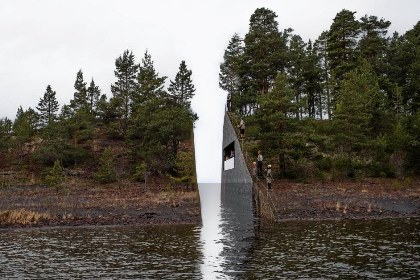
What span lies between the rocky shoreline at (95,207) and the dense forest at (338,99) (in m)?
12.6

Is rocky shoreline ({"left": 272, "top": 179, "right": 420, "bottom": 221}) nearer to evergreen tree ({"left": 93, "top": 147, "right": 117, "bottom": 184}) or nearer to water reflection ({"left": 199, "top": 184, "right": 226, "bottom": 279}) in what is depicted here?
water reflection ({"left": 199, "top": 184, "right": 226, "bottom": 279})

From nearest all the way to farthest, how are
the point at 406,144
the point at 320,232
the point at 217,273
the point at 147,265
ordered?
the point at 217,273
the point at 147,265
the point at 320,232
the point at 406,144

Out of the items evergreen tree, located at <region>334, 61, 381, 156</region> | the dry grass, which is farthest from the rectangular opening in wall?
the dry grass

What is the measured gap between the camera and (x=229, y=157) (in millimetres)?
46875

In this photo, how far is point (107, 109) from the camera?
7262 cm

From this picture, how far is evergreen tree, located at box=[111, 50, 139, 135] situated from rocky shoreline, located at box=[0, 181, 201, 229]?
2081cm

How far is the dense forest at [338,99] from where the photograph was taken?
47.4m

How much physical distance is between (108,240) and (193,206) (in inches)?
551

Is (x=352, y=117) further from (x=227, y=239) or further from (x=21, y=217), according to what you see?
(x=21, y=217)

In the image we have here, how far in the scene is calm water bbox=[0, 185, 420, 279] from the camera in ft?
51.5

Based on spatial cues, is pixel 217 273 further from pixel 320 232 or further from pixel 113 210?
pixel 113 210

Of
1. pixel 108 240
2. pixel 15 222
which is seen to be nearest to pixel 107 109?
pixel 15 222

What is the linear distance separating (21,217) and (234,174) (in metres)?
20.2

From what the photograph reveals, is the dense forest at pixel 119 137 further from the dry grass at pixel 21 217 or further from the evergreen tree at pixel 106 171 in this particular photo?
the dry grass at pixel 21 217
